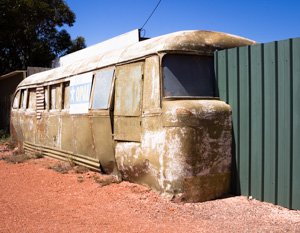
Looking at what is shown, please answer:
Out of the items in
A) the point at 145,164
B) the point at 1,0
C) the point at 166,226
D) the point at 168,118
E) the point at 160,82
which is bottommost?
the point at 166,226

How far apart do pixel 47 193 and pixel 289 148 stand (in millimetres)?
4181

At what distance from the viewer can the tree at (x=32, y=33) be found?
23.2 metres

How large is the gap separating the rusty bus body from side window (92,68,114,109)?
0.02 metres

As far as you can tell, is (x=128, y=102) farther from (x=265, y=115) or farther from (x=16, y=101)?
(x=16, y=101)

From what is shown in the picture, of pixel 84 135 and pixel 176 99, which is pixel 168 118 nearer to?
pixel 176 99

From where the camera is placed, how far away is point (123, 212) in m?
5.43

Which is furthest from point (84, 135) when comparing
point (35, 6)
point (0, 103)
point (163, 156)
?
point (35, 6)

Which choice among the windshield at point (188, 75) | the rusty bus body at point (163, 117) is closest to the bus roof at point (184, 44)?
the rusty bus body at point (163, 117)

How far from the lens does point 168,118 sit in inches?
228

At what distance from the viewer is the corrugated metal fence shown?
505 cm

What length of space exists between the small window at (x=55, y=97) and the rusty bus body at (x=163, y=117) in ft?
6.89

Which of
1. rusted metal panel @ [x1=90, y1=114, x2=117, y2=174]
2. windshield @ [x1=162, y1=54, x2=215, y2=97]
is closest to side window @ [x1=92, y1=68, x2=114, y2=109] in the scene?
rusted metal panel @ [x1=90, y1=114, x2=117, y2=174]

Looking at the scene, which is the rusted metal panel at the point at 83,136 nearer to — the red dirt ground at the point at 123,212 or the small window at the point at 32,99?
the red dirt ground at the point at 123,212

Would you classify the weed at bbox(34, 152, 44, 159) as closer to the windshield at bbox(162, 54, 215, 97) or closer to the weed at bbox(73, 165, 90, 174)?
the weed at bbox(73, 165, 90, 174)
